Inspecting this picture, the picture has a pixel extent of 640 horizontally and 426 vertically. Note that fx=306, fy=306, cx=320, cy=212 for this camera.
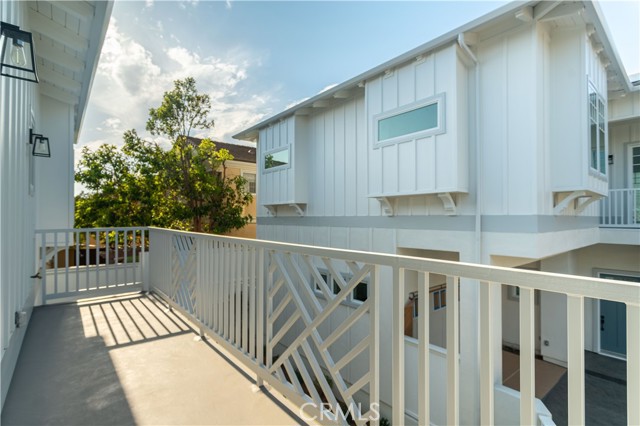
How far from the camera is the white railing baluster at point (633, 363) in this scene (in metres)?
0.82

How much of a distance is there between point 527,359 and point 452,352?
0.26m

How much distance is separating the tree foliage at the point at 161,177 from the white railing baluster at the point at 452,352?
29.5ft

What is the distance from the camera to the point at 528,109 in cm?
421

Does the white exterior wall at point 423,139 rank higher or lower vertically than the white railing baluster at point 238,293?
higher

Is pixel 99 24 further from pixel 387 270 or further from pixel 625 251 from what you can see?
pixel 625 251

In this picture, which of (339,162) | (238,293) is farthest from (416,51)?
(238,293)

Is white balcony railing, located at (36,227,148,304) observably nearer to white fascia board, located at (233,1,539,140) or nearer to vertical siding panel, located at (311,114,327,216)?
vertical siding panel, located at (311,114,327,216)

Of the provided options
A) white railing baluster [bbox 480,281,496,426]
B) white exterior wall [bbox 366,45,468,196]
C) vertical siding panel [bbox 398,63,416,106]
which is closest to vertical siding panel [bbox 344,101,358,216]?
white exterior wall [bbox 366,45,468,196]

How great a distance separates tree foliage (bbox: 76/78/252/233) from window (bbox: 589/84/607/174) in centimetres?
880

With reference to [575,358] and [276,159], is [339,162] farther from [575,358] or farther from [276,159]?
[575,358]

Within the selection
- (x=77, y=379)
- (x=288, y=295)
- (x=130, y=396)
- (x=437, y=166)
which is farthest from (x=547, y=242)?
(x=77, y=379)

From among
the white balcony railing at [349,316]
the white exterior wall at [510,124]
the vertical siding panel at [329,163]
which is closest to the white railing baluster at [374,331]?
the white balcony railing at [349,316]

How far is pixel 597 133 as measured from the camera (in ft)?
16.2

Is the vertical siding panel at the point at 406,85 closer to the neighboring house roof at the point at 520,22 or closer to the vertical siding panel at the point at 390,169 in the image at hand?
the neighboring house roof at the point at 520,22
